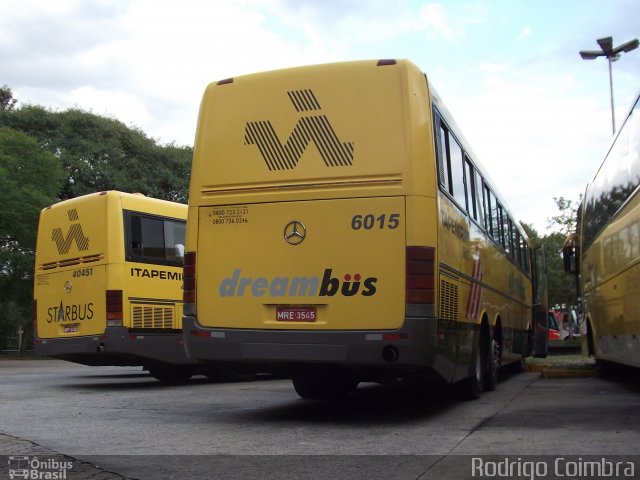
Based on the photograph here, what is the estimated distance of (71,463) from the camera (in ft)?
18.5

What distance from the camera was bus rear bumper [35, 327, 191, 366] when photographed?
39.9ft

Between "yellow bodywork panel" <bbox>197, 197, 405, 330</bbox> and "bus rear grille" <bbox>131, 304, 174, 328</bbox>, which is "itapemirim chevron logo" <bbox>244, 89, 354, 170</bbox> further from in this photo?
"bus rear grille" <bbox>131, 304, 174, 328</bbox>

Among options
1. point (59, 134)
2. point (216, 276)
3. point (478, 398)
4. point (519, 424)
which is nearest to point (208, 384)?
point (478, 398)

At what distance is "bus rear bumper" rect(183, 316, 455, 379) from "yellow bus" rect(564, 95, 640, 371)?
113 inches

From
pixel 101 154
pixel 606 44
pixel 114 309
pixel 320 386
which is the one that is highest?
pixel 606 44

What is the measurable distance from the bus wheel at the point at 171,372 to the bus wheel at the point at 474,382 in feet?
17.7

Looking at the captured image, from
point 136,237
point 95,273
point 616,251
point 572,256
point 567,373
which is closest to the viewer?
point 616,251

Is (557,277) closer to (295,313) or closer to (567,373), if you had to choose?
(567,373)

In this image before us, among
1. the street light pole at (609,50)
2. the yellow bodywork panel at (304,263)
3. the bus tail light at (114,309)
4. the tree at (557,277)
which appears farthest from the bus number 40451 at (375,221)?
the tree at (557,277)

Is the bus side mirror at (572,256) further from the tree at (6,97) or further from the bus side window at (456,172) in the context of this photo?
the tree at (6,97)

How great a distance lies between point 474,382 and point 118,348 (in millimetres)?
5536

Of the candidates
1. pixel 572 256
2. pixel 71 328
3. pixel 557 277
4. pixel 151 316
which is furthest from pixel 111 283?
pixel 557 277

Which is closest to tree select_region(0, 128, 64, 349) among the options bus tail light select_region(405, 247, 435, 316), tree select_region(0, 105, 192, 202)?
tree select_region(0, 105, 192, 202)

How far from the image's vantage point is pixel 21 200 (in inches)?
1096
